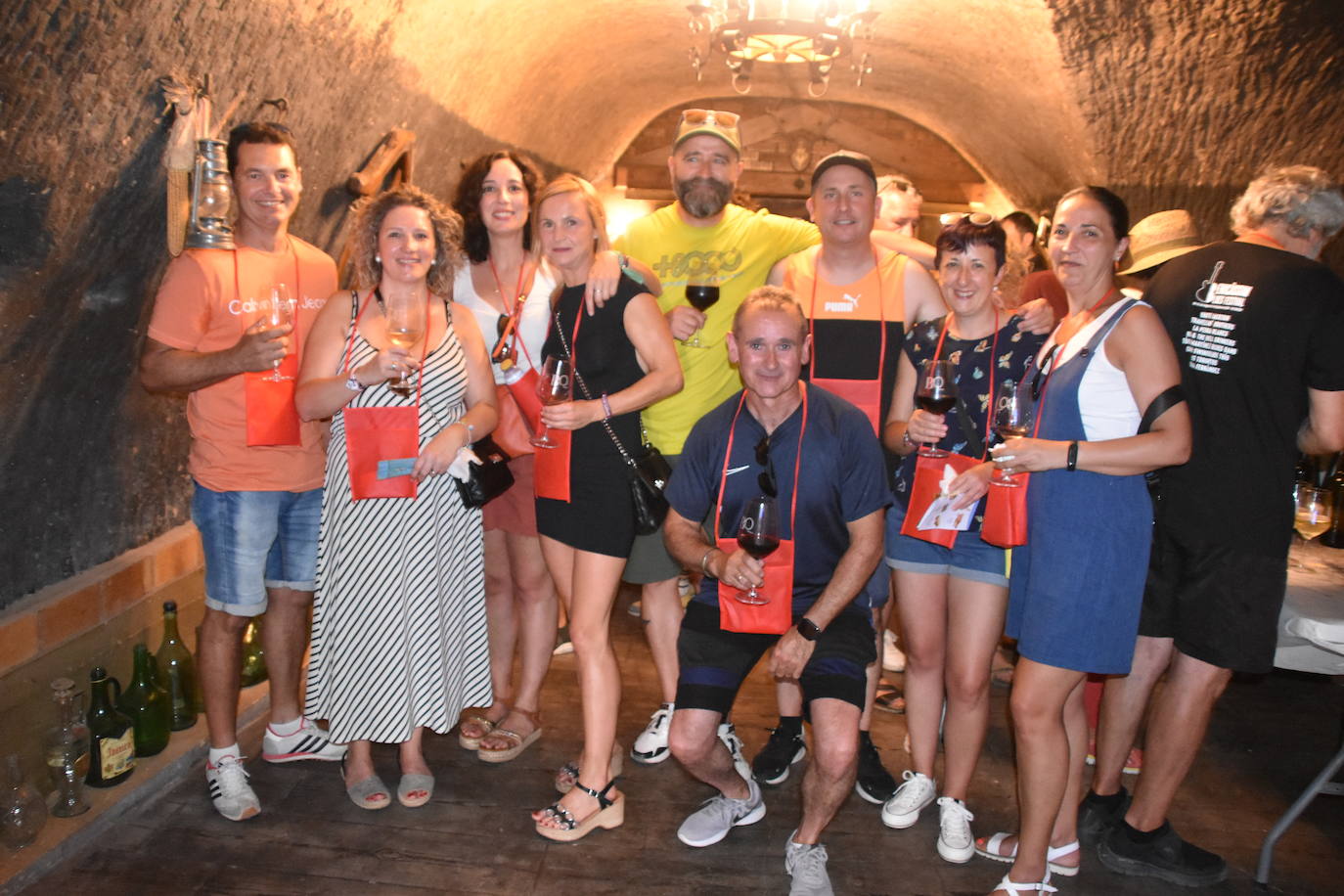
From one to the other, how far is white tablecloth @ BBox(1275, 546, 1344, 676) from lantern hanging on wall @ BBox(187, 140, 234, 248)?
3147 millimetres

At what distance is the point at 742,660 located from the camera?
2623mm

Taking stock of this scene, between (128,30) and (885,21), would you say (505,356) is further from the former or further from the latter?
(885,21)

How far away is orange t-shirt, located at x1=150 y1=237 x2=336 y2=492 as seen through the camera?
276 cm

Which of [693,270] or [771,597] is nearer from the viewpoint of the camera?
[771,597]

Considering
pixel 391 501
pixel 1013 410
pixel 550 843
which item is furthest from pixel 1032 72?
pixel 550 843

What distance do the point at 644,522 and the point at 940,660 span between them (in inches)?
37.3

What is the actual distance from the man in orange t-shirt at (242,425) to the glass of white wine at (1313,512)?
306cm

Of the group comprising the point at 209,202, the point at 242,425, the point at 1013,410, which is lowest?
the point at 242,425

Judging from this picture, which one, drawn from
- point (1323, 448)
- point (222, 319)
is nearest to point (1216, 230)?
point (1323, 448)

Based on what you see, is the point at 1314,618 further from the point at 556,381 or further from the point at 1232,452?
the point at 556,381

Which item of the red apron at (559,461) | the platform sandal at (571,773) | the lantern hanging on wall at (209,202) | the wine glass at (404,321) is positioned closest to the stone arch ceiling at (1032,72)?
the lantern hanging on wall at (209,202)

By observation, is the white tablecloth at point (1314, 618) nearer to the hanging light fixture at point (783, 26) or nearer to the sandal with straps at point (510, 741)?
the sandal with straps at point (510, 741)

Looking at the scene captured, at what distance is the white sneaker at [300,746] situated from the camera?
10.5ft

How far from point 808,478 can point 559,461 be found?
28.1 inches
